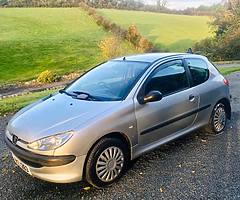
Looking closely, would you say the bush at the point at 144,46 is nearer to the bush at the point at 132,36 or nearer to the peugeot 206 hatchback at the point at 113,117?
the bush at the point at 132,36

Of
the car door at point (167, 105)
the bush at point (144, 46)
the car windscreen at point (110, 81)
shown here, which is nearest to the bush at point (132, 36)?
the bush at point (144, 46)

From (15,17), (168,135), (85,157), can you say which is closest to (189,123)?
(168,135)

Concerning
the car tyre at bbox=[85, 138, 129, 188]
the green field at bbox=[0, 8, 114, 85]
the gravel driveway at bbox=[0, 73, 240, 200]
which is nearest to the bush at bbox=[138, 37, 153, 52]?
the green field at bbox=[0, 8, 114, 85]

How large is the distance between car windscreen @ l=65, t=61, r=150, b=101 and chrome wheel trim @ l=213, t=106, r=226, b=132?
6.21 ft

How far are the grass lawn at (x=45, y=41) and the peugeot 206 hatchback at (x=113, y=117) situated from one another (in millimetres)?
24627

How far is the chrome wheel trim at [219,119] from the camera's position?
599 centimetres

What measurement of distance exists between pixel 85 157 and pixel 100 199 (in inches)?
21.2

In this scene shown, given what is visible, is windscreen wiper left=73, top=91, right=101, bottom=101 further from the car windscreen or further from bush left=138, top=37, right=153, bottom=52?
bush left=138, top=37, right=153, bottom=52

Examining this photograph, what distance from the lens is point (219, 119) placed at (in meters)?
6.05

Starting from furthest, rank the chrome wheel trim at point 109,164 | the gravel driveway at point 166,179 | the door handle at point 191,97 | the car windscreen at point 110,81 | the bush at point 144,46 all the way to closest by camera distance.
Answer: the bush at point 144,46, the door handle at point 191,97, the car windscreen at point 110,81, the chrome wheel trim at point 109,164, the gravel driveway at point 166,179

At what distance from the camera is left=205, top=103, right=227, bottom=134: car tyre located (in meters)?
5.93

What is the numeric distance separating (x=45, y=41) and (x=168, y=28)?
2453cm

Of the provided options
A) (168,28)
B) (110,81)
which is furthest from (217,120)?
(168,28)

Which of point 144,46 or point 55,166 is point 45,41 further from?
point 55,166
